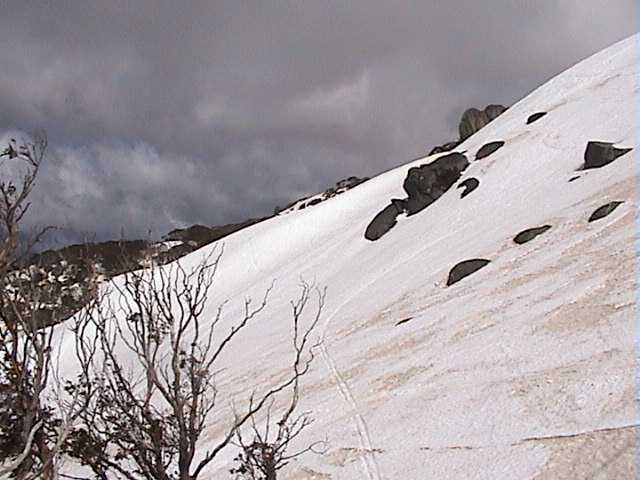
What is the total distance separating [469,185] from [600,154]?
7.66 metres

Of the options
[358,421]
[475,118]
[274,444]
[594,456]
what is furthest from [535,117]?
[274,444]

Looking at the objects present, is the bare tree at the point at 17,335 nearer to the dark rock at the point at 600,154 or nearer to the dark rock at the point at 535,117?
the dark rock at the point at 600,154

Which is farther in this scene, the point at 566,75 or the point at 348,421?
the point at 566,75

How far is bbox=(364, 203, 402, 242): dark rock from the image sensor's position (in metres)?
33.8

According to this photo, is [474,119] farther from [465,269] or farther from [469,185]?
[465,269]

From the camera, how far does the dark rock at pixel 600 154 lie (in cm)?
2495

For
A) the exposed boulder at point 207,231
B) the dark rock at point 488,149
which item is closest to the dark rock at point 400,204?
the dark rock at point 488,149

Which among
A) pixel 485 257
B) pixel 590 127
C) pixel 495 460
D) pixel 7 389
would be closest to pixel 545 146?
pixel 590 127

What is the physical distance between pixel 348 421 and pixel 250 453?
12.7 ft

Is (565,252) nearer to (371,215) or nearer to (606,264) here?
(606,264)

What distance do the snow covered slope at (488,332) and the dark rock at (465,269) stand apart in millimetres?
325

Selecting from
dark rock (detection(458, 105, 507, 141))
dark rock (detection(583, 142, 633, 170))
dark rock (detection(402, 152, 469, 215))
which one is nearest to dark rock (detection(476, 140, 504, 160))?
dark rock (detection(402, 152, 469, 215))

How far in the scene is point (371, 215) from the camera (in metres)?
39.0

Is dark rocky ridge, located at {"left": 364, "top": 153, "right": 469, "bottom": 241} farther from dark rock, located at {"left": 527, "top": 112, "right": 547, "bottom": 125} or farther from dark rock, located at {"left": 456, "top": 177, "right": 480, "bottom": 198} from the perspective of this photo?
dark rock, located at {"left": 527, "top": 112, "right": 547, "bottom": 125}
